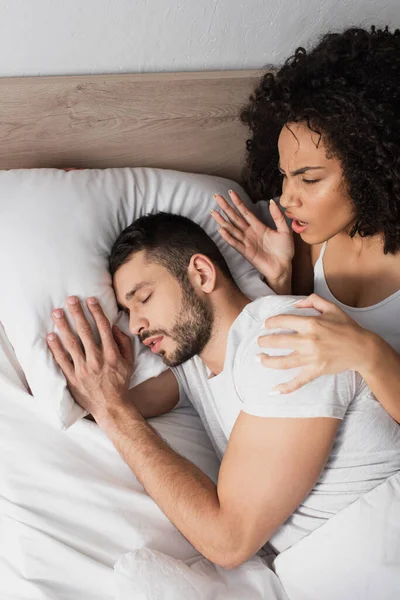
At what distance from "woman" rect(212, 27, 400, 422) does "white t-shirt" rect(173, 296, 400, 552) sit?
0.12ft

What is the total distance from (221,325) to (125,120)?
1.89 ft

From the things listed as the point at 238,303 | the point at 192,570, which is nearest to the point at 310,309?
the point at 238,303

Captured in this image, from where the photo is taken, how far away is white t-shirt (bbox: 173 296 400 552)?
3.87 ft

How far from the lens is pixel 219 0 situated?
1.58 meters

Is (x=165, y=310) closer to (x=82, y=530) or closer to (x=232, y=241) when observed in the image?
(x=232, y=241)

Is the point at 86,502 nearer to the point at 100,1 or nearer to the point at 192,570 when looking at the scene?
the point at 192,570

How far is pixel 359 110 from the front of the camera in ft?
4.54

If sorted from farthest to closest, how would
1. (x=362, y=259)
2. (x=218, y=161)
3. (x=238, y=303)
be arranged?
(x=218, y=161) → (x=362, y=259) → (x=238, y=303)

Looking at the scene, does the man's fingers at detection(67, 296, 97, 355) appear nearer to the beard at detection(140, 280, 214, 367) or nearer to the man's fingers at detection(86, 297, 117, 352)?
the man's fingers at detection(86, 297, 117, 352)

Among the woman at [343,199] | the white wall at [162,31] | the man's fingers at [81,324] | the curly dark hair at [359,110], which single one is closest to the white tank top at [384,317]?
the woman at [343,199]

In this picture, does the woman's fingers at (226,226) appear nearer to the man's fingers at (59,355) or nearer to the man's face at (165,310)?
the man's face at (165,310)

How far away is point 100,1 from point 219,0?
0.28 meters

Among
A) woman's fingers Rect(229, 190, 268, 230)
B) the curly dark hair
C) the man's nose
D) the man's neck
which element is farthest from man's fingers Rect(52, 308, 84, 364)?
the curly dark hair

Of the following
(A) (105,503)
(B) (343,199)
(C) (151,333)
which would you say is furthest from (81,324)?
(B) (343,199)
